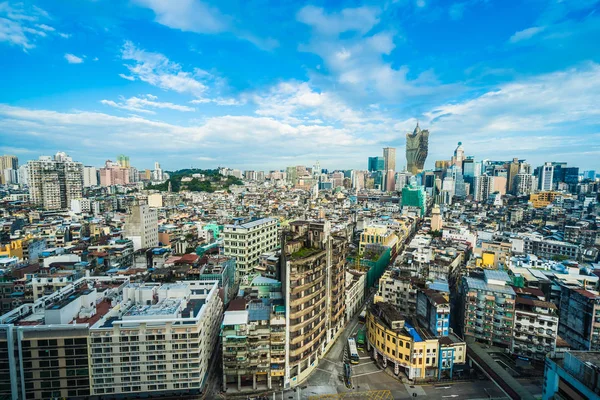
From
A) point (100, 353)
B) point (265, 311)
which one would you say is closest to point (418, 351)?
point (265, 311)

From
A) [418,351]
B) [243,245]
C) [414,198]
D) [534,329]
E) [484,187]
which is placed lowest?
[418,351]

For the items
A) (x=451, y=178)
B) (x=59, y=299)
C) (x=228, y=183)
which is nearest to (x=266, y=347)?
(x=59, y=299)

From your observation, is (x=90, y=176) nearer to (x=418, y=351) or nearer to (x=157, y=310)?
(x=157, y=310)

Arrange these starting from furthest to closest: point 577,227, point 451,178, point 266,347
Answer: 1. point 451,178
2. point 577,227
3. point 266,347

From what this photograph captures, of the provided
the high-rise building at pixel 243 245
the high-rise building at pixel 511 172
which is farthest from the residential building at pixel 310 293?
the high-rise building at pixel 511 172

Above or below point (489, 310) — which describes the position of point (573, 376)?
above

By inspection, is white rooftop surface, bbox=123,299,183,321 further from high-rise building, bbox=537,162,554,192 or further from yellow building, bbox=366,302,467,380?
high-rise building, bbox=537,162,554,192

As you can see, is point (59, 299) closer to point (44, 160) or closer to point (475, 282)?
point (475, 282)
